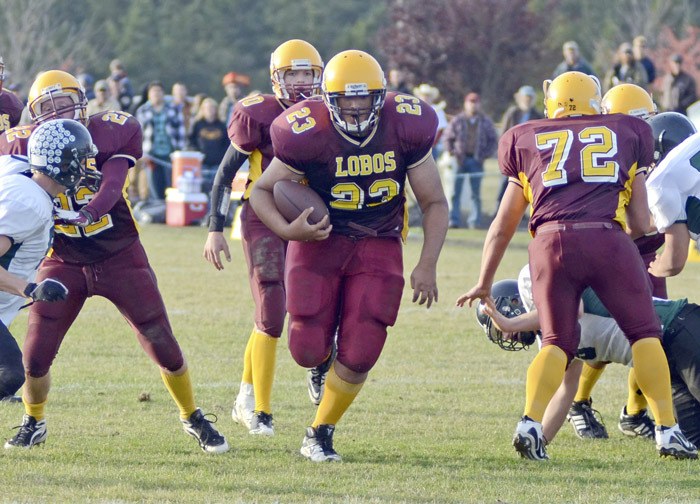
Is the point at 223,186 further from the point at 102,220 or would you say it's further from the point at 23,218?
the point at 23,218

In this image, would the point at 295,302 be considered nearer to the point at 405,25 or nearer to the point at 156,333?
the point at 156,333

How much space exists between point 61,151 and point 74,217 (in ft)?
1.02

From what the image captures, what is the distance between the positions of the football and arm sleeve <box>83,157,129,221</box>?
0.67m

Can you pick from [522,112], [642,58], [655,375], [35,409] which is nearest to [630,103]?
[655,375]

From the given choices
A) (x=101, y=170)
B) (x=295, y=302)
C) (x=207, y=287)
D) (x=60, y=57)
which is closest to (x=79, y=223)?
(x=101, y=170)

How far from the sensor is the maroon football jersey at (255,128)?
251 inches

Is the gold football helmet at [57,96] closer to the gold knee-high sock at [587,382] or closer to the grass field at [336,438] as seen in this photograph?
the grass field at [336,438]

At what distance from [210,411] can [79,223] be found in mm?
1655

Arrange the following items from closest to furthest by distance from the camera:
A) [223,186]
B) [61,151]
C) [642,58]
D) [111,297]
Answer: [61,151]
[111,297]
[223,186]
[642,58]

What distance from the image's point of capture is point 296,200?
17.7 ft

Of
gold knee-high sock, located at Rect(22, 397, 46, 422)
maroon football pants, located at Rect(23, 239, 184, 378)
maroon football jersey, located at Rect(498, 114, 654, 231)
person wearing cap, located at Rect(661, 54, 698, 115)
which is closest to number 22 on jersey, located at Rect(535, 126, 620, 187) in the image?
maroon football jersey, located at Rect(498, 114, 654, 231)

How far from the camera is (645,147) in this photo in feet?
17.6

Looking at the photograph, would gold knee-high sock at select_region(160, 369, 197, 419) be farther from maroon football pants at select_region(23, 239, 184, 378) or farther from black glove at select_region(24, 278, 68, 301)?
black glove at select_region(24, 278, 68, 301)

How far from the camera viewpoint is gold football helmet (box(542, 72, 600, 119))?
5.50 meters
